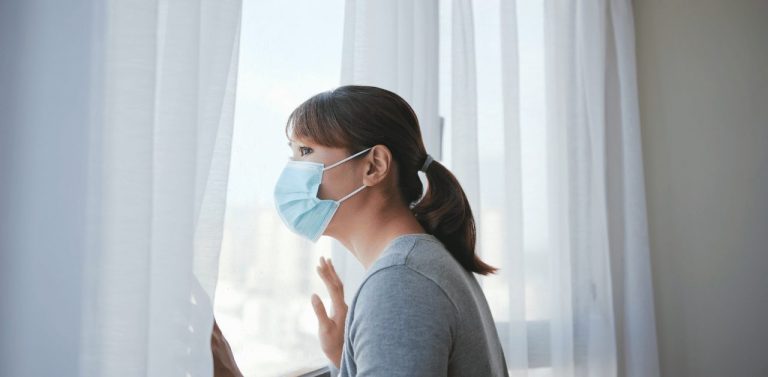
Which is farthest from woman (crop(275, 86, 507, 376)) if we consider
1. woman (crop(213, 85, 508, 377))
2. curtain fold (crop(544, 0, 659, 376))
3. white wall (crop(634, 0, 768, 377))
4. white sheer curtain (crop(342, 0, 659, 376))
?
white wall (crop(634, 0, 768, 377))

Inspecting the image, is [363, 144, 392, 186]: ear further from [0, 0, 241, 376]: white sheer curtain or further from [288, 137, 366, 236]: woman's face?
[0, 0, 241, 376]: white sheer curtain

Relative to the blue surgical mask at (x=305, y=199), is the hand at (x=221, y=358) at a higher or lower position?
lower

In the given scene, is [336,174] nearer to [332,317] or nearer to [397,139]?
[397,139]

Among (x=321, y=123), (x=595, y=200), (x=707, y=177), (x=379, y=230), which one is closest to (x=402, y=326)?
(x=379, y=230)

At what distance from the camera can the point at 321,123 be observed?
1.04 meters

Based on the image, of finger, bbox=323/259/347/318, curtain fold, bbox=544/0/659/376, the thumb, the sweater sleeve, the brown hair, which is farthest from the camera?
curtain fold, bbox=544/0/659/376

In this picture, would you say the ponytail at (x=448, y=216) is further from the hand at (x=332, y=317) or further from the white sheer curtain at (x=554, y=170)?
the white sheer curtain at (x=554, y=170)

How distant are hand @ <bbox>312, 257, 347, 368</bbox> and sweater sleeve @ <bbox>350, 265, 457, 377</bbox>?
369 millimetres

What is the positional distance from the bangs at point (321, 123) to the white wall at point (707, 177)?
74.7 inches

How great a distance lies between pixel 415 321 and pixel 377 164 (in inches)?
14.2

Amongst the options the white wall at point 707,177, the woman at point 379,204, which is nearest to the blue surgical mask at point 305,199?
the woman at point 379,204

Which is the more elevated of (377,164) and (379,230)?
(377,164)

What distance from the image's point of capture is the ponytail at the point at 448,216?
3.52 ft

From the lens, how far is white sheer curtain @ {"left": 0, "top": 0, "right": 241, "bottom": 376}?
2.69 ft
